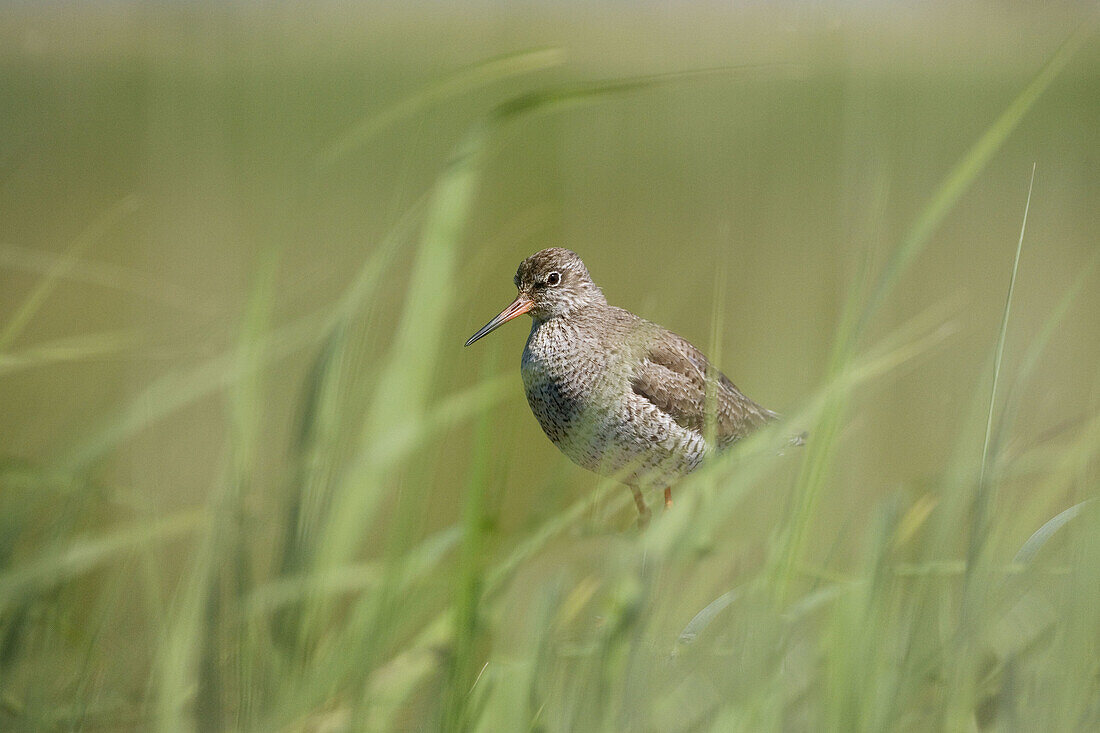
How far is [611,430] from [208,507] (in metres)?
1.52

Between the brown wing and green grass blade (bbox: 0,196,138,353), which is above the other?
the brown wing

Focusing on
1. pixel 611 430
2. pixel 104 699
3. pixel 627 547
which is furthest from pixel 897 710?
pixel 611 430

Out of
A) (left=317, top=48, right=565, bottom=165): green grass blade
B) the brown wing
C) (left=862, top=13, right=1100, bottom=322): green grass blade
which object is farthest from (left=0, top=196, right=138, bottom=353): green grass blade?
the brown wing

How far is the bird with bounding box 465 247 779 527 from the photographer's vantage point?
2.79m

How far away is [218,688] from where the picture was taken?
1286 millimetres

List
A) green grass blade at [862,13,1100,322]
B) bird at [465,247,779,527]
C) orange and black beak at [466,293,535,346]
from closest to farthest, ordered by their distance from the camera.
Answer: green grass blade at [862,13,1100,322]
bird at [465,247,779,527]
orange and black beak at [466,293,535,346]

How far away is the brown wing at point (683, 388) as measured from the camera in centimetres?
304

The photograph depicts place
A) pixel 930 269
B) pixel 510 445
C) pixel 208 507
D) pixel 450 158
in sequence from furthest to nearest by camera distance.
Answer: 1. pixel 930 269
2. pixel 450 158
3. pixel 208 507
4. pixel 510 445

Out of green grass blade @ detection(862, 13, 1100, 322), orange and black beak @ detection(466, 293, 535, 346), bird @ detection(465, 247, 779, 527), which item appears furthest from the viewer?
orange and black beak @ detection(466, 293, 535, 346)

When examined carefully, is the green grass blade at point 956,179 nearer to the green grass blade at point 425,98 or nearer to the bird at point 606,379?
the green grass blade at point 425,98

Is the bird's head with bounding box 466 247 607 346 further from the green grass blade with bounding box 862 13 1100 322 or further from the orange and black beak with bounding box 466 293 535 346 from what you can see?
the green grass blade with bounding box 862 13 1100 322

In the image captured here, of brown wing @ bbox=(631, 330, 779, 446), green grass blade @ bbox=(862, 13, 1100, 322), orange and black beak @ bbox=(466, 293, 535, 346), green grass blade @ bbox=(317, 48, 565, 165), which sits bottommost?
green grass blade @ bbox=(862, 13, 1100, 322)

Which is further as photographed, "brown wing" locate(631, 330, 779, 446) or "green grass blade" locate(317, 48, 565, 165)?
"brown wing" locate(631, 330, 779, 446)

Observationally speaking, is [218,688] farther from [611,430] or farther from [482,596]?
[611,430]
